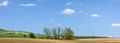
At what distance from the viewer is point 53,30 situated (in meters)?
102

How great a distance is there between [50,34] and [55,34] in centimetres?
218

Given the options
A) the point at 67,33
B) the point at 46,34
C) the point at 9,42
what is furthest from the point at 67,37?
the point at 9,42

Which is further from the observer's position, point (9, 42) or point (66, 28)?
point (66, 28)

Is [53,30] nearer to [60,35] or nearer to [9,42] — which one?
[60,35]

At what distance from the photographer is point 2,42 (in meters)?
44.0

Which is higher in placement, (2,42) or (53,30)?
(53,30)

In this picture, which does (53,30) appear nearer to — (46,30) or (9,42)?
(46,30)

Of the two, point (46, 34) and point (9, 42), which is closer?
point (9, 42)

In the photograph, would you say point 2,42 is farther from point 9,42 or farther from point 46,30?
point 46,30

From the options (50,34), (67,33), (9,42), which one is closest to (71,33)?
(67,33)

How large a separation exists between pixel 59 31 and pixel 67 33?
2907 millimetres

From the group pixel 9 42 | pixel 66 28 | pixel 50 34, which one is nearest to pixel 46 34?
pixel 50 34

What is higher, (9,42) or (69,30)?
(69,30)

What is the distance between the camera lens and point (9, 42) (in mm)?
44469
